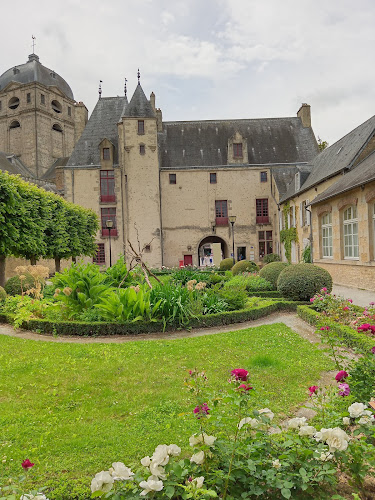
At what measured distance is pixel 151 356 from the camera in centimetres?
566

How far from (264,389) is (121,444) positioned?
1.75 meters

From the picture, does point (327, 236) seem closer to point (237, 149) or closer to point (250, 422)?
point (250, 422)

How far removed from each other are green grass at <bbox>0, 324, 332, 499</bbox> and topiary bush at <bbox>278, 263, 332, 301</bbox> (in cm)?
332

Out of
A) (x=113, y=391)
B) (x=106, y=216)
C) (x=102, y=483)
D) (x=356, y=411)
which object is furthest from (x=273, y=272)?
(x=106, y=216)

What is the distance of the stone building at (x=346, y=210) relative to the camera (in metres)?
12.3

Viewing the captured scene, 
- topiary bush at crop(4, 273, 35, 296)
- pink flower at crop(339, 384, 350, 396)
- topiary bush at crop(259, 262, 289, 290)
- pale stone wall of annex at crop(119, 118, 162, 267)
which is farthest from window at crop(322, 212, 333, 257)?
pink flower at crop(339, 384, 350, 396)

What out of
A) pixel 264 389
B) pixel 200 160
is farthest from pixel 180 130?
pixel 264 389

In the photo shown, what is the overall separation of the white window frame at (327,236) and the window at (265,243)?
42.3ft

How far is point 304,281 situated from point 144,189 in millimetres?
20352

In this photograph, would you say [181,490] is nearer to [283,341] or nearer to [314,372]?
[314,372]

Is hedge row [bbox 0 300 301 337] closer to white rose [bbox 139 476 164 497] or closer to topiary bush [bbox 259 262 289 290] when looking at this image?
topiary bush [bbox 259 262 289 290]

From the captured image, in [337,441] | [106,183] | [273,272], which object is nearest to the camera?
[337,441]

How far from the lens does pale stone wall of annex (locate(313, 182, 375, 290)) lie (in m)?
12.2

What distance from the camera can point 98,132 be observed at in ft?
101
